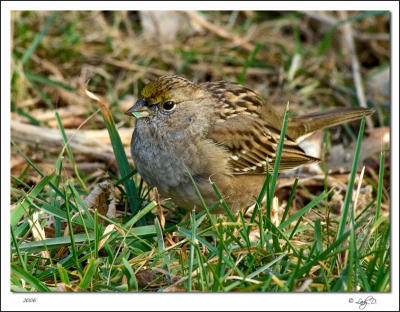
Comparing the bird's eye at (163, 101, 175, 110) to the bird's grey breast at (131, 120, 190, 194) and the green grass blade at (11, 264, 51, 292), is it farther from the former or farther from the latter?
the green grass blade at (11, 264, 51, 292)

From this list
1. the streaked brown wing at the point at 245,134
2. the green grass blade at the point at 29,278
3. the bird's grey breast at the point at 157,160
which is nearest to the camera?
the green grass blade at the point at 29,278

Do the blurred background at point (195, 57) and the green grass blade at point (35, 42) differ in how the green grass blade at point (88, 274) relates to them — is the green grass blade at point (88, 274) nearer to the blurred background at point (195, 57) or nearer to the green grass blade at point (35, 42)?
the blurred background at point (195, 57)

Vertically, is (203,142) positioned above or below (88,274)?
above

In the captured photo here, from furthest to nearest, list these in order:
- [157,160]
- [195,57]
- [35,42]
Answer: [195,57] → [35,42] → [157,160]

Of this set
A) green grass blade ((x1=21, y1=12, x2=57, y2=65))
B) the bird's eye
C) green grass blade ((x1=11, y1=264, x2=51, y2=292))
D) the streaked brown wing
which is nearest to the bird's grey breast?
the bird's eye

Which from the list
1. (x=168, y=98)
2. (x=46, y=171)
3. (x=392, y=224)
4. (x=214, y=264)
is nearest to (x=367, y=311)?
(x=392, y=224)

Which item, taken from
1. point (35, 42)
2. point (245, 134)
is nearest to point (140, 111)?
point (245, 134)

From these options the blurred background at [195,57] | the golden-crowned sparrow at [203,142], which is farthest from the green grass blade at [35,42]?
the golden-crowned sparrow at [203,142]

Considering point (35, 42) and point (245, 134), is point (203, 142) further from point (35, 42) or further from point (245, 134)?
point (35, 42)
